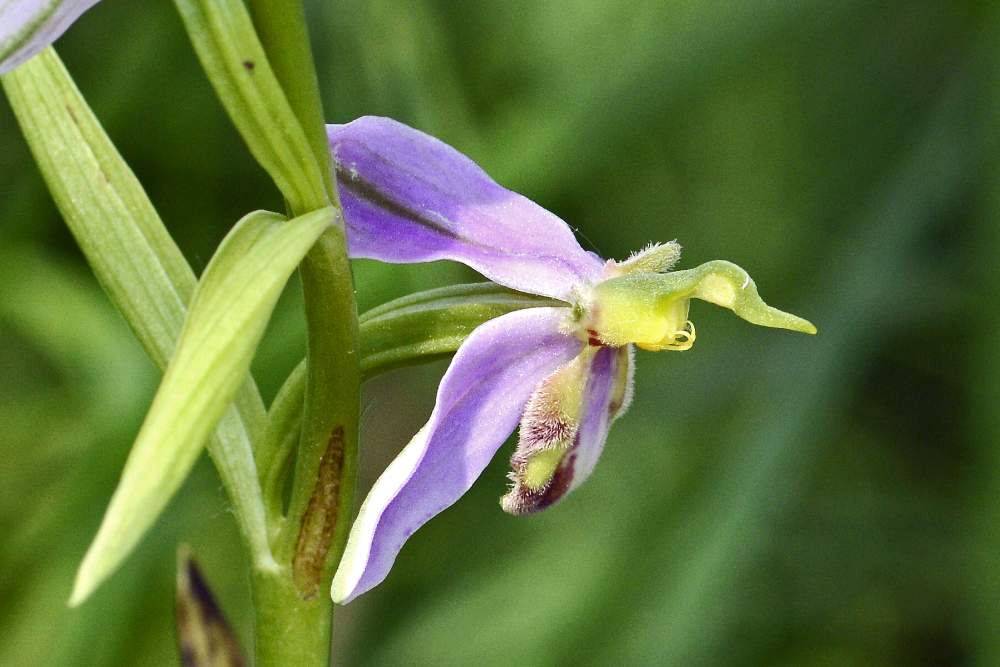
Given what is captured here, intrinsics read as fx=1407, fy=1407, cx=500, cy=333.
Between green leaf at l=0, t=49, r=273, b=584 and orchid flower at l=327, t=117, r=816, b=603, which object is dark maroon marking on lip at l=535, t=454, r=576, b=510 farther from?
green leaf at l=0, t=49, r=273, b=584

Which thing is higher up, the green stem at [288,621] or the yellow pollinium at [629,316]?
the yellow pollinium at [629,316]

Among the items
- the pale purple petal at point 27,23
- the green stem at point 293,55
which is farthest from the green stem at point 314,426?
the pale purple petal at point 27,23

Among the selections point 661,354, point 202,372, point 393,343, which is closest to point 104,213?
point 393,343

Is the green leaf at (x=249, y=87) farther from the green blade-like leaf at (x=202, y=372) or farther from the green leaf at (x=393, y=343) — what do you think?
the green leaf at (x=393, y=343)

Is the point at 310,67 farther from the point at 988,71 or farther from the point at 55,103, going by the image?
the point at 988,71

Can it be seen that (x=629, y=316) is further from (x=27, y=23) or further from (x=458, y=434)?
(x=27, y=23)
